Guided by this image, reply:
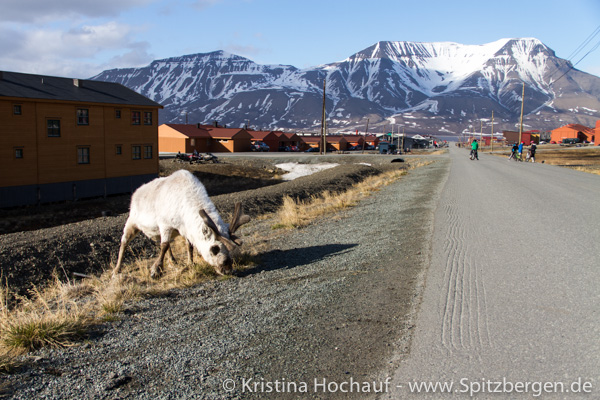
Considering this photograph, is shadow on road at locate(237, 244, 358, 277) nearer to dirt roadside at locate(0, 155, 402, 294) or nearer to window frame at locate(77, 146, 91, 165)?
dirt roadside at locate(0, 155, 402, 294)

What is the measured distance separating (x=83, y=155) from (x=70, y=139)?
1.48m

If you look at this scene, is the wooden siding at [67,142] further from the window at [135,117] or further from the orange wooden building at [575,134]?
the orange wooden building at [575,134]

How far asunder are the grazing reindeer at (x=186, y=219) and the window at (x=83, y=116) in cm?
2653

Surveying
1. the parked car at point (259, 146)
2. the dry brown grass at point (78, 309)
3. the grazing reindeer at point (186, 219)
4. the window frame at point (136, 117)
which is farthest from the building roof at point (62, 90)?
the parked car at point (259, 146)

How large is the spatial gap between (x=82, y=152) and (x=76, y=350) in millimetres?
30952

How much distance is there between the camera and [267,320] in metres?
5.66

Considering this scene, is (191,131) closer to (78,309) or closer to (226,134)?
(226,134)

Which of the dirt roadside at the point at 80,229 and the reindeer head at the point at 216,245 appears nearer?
the reindeer head at the point at 216,245

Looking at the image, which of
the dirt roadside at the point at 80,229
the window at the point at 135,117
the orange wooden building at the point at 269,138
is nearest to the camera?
the dirt roadside at the point at 80,229

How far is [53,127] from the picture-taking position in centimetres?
3106

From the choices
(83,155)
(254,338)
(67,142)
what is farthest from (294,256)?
(83,155)

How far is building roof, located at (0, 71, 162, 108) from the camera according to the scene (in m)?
29.8

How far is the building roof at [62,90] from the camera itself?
97.9ft

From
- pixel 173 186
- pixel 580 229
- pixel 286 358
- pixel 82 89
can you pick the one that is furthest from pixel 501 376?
pixel 82 89
